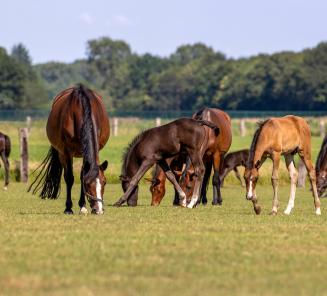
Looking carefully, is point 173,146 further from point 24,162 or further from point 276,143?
point 24,162

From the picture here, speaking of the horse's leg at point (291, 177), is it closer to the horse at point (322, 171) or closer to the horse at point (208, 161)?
the horse at point (208, 161)

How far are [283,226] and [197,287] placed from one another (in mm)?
5667

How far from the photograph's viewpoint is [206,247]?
1162 centimetres

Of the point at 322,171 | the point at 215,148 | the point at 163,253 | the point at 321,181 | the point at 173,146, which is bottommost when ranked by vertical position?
the point at 321,181

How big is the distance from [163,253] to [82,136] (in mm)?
5771

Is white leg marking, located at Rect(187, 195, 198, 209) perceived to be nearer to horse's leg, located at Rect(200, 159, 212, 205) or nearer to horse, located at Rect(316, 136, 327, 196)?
horse's leg, located at Rect(200, 159, 212, 205)

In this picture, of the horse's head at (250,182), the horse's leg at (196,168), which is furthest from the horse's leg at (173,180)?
the horse's head at (250,182)

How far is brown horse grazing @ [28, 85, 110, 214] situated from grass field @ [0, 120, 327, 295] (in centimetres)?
44

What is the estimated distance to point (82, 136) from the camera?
1653 centimetres

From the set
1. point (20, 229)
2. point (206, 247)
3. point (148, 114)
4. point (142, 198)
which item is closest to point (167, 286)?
point (206, 247)

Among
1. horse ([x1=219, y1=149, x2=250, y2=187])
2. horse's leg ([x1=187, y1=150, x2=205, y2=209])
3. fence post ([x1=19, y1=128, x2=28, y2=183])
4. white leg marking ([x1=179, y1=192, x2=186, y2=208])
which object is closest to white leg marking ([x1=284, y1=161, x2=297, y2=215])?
horse's leg ([x1=187, y1=150, x2=205, y2=209])

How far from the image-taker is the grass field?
29.7 feet

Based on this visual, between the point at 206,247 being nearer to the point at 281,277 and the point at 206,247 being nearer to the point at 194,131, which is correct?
the point at 281,277

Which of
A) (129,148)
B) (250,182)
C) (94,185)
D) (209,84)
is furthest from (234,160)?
(209,84)
